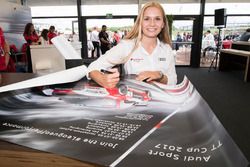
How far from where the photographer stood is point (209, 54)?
24.2ft

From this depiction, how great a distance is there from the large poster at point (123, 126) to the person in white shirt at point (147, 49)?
0.50 metres

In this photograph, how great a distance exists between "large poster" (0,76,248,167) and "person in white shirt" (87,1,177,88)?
50 cm

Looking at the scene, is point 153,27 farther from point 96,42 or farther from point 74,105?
point 96,42

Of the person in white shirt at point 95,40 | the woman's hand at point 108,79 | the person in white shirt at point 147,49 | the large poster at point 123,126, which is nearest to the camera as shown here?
the large poster at point 123,126

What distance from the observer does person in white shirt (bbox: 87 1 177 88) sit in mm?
1154

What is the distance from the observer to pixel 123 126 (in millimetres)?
447

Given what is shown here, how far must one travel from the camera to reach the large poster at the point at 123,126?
1.11ft

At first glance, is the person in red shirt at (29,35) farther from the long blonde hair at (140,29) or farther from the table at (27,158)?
the table at (27,158)

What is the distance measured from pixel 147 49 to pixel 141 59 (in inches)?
3.4

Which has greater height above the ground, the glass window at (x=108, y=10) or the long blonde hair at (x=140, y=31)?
the glass window at (x=108, y=10)

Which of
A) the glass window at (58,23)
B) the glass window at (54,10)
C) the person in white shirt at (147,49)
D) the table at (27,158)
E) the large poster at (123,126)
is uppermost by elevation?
the glass window at (54,10)

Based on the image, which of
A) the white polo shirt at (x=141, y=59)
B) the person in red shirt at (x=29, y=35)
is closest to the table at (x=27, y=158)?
the white polo shirt at (x=141, y=59)

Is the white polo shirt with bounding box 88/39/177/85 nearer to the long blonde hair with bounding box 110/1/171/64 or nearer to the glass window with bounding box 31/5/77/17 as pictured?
the long blonde hair with bounding box 110/1/171/64

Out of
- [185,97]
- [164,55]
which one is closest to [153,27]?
[164,55]
